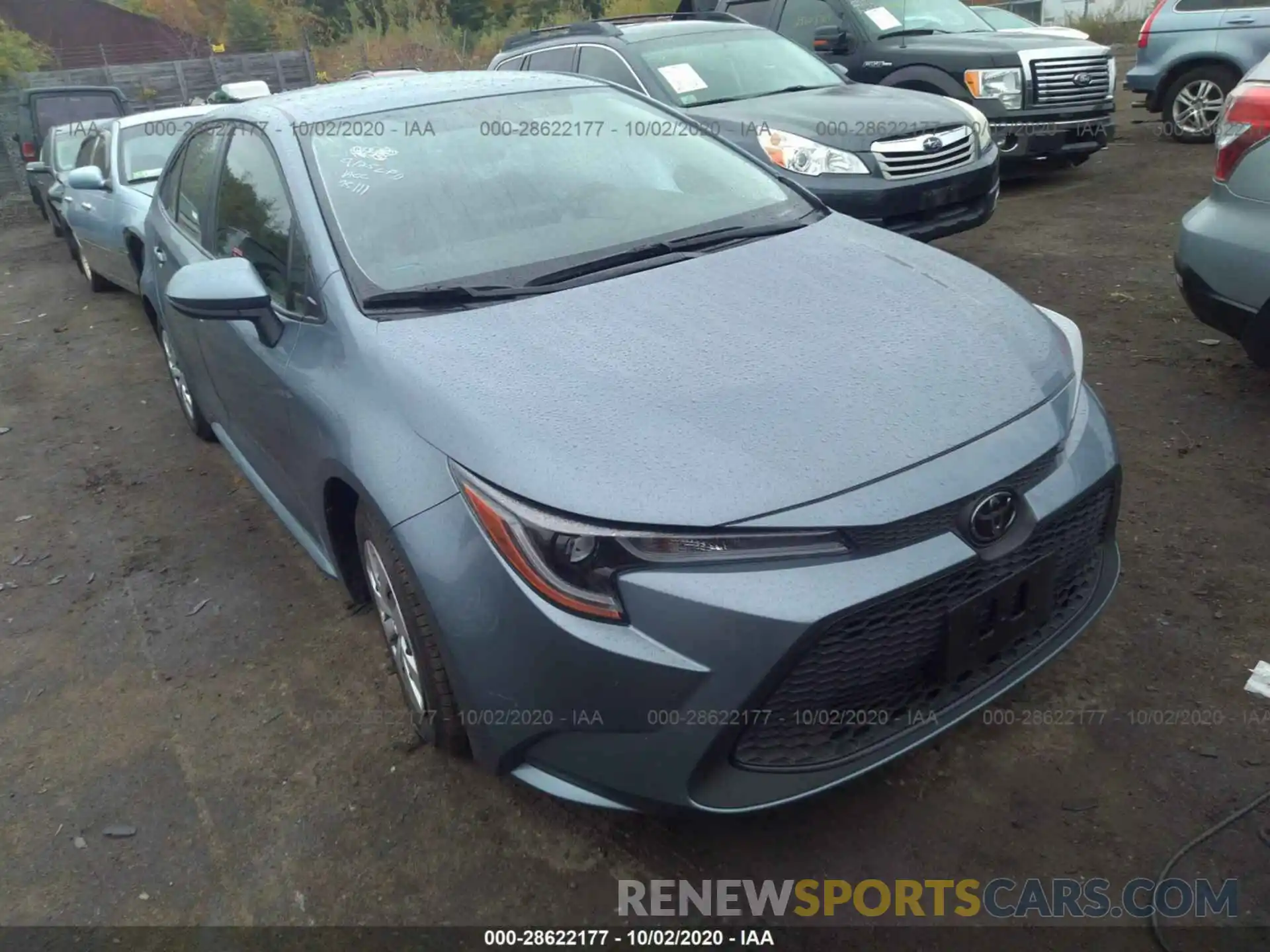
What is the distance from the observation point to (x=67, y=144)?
1049cm

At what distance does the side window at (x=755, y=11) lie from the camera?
350 inches

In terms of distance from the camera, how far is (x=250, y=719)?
2.83 m

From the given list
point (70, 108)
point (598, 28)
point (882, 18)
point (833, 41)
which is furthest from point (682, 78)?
point (70, 108)

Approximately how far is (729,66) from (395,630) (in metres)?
5.41

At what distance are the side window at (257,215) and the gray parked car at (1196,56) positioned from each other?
27.7 ft

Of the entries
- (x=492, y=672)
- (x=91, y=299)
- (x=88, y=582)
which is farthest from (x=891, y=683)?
(x=91, y=299)

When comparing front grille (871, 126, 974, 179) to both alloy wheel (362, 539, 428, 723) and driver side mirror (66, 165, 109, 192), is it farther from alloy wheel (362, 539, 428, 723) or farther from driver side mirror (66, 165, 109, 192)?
driver side mirror (66, 165, 109, 192)

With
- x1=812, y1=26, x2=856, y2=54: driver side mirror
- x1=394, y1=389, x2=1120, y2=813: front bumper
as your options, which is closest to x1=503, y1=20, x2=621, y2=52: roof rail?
x1=812, y1=26, x2=856, y2=54: driver side mirror

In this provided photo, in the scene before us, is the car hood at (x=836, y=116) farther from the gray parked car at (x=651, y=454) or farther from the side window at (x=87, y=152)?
the side window at (x=87, y=152)

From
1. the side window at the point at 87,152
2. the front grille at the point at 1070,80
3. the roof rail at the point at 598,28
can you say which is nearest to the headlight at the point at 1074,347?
the roof rail at the point at 598,28

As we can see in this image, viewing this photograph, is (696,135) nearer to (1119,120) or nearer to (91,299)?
(91,299)

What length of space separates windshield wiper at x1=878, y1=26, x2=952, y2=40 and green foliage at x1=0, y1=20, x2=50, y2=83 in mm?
19678

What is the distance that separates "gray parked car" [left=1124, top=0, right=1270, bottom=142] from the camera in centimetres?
830

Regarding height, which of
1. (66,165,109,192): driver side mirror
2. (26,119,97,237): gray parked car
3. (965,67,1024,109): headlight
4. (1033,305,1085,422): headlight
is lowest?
(26,119,97,237): gray parked car
